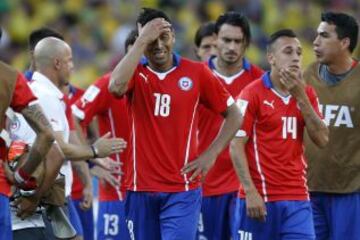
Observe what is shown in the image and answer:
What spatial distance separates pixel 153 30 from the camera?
10.7 meters

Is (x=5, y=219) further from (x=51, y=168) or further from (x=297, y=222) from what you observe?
(x=297, y=222)

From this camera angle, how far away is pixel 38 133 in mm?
9500

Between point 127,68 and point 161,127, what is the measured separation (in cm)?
65

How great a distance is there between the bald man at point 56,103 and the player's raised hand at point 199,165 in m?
0.59

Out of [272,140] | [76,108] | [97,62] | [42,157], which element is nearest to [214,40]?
[76,108]

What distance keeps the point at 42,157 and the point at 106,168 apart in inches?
144

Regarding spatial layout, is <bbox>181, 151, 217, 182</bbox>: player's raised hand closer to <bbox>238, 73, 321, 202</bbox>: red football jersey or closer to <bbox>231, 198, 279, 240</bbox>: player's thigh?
<bbox>238, 73, 321, 202</bbox>: red football jersey

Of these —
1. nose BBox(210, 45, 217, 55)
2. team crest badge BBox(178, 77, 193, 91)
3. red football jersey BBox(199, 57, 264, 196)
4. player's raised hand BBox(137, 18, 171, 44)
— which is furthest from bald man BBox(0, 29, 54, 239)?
nose BBox(210, 45, 217, 55)

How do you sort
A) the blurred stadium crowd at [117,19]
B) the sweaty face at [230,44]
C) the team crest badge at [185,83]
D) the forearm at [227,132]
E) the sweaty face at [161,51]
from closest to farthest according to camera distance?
the sweaty face at [161,51]
the team crest badge at [185,83]
the forearm at [227,132]
the sweaty face at [230,44]
the blurred stadium crowd at [117,19]

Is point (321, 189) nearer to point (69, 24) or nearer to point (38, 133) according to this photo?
point (38, 133)

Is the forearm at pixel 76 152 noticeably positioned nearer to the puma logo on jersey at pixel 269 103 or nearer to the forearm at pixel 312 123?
the puma logo on jersey at pixel 269 103

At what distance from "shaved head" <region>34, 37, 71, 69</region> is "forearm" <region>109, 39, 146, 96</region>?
45.2 inches

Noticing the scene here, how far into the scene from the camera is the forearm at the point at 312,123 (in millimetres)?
11289

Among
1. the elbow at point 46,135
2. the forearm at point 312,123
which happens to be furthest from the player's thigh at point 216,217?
the elbow at point 46,135
